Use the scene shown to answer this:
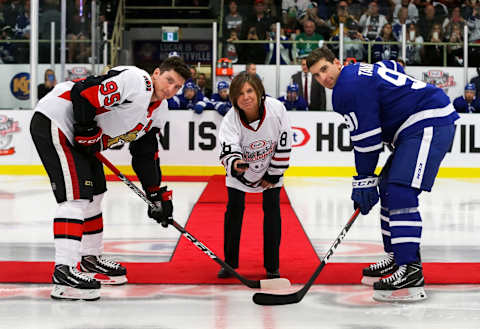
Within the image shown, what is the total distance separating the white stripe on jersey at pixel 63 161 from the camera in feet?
9.70

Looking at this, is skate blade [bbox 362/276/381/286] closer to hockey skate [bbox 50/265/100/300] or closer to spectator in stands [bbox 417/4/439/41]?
hockey skate [bbox 50/265/100/300]

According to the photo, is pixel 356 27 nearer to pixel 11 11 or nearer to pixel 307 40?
pixel 307 40

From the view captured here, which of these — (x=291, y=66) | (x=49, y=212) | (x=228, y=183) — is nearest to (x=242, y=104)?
(x=228, y=183)

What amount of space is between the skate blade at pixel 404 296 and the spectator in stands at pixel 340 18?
28.1 ft

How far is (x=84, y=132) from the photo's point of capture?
293 cm

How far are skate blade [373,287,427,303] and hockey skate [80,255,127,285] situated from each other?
1.12 m

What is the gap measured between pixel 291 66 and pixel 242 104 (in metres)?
6.69

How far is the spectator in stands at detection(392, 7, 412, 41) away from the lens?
1042cm

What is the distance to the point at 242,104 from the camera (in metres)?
3.22

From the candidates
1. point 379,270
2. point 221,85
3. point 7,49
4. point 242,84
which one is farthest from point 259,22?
point 379,270

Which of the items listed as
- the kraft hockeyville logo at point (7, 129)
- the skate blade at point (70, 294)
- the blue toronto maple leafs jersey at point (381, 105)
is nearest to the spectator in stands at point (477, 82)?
the kraft hockeyville logo at point (7, 129)

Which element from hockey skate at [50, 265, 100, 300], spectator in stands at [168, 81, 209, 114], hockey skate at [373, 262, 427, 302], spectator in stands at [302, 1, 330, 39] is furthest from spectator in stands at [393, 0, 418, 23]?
hockey skate at [50, 265, 100, 300]

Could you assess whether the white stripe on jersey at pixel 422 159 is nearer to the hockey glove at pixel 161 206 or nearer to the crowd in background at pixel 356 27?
the hockey glove at pixel 161 206

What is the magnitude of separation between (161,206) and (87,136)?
20.7 inches
